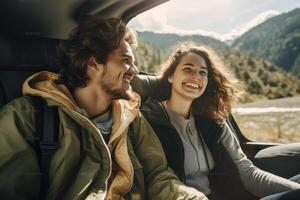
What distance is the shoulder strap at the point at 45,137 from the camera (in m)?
0.98

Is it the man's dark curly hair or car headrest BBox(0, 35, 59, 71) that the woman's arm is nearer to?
the man's dark curly hair

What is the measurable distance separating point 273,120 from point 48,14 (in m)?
1.18

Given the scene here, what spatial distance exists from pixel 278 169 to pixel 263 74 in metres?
0.62

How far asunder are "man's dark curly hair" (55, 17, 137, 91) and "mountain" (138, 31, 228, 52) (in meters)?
0.22

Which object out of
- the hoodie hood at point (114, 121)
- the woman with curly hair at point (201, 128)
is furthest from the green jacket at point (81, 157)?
the woman with curly hair at point (201, 128)

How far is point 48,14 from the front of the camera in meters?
1.21

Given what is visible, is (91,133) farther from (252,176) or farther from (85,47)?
(252,176)

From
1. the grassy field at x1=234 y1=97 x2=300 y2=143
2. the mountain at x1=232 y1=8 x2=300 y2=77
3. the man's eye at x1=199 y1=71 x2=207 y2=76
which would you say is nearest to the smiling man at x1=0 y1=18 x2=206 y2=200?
the man's eye at x1=199 y1=71 x2=207 y2=76

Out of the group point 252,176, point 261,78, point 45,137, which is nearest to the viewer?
point 45,137

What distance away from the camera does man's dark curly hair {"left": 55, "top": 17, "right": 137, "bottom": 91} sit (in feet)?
3.76

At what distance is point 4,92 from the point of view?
1.14 m

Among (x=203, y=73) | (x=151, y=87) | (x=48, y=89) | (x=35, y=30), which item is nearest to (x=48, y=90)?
(x=48, y=89)

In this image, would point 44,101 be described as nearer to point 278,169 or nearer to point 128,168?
point 128,168

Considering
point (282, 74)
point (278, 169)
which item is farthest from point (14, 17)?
point (282, 74)
